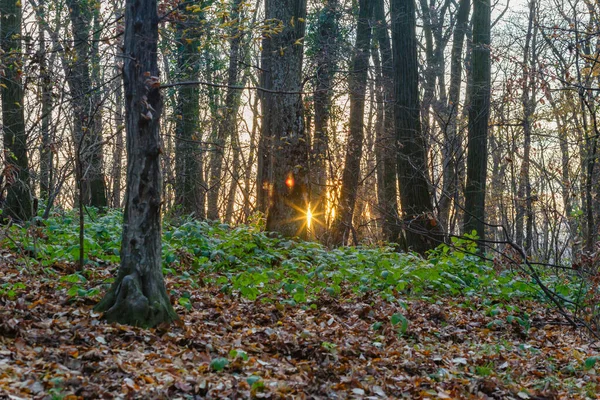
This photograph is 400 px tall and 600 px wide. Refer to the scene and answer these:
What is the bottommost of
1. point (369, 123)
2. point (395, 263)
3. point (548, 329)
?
point (548, 329)

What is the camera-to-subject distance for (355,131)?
643 inches

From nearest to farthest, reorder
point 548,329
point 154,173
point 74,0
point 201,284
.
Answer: point 154,173 < point 548,329 < point 201,284 < point 74,0

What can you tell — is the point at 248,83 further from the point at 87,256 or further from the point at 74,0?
the point at 87,256

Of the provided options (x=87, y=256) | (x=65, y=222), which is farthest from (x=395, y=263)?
(x=65, y=222)

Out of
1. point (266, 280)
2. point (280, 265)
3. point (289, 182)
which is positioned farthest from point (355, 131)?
point (266, 280)

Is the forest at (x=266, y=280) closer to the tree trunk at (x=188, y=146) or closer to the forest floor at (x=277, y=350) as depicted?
the forest floor at (x=277, y=350)

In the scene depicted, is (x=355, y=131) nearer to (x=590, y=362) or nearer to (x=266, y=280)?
(x=266, y=280)

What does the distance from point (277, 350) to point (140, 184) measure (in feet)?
6.51

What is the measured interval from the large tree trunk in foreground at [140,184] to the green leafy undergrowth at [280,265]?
1.23 meters

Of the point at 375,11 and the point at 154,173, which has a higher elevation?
the point at 375,11

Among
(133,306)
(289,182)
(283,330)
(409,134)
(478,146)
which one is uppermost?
(409,134)

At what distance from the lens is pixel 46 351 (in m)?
4.57

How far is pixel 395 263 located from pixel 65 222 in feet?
17.8

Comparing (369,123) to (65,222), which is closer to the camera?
(65,222)
